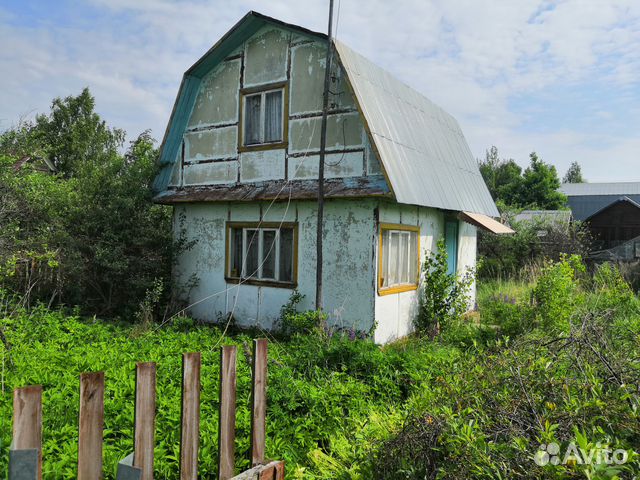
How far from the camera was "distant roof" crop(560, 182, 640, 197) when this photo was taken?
56.2 meters

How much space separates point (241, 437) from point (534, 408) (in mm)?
2632

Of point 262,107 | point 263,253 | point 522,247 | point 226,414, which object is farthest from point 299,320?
point 522,247

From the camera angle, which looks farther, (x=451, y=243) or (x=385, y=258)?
(x=451, y=243)

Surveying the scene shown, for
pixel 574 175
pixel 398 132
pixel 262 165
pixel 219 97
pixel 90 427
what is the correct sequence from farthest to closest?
pixel 574 175
pixel 219 97
pixel 262 165
pixel 398 132
pixel 90 427

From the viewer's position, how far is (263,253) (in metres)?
10.1

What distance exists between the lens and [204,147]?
10961 millimetres

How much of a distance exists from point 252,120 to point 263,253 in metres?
2.89

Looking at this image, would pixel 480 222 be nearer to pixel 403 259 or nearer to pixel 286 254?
pixel 403 259

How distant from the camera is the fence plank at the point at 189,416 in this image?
2.84m

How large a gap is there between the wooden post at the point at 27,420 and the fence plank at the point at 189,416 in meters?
0.85

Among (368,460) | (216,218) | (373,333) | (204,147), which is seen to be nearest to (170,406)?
(368,460)

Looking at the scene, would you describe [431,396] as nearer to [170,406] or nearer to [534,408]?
[534,408]

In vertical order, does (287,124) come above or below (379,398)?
above

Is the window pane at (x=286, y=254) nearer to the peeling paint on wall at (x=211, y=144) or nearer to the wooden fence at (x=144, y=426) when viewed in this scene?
the peeling paint on wall at (x=211, y=144)
